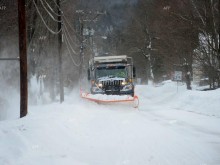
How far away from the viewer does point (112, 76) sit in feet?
72.8

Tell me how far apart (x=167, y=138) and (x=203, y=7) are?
16295 millimetres

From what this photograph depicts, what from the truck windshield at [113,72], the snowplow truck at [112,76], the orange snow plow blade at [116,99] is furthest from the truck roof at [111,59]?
the orange snow plow blade at [116,99]

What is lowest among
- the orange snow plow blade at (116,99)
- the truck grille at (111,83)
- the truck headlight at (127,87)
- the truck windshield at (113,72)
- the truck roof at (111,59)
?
the orange snow plow blade at (116,99)

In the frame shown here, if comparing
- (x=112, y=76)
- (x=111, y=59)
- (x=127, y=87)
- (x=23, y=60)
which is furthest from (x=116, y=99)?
(x=23, y=60)

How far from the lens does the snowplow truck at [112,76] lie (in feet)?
71.5

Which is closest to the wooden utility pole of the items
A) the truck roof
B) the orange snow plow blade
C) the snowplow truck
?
the orange snow plow blade

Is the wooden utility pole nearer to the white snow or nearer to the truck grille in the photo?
the white snow

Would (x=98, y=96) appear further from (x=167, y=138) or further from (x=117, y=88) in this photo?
(x=167, y=138)

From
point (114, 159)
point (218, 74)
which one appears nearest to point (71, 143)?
point (114, 159)

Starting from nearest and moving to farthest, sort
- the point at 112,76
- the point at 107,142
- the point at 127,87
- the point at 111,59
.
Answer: the point at 107,142
the point at 127,87
the point at 112,76
the point at 111,59

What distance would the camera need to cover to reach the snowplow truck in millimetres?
21783

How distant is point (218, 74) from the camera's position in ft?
77.8

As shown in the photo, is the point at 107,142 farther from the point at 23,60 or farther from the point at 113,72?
the point at 113,72

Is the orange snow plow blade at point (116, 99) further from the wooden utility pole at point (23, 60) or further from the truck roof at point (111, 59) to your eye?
the wooden utility pole at point (23, 60)
